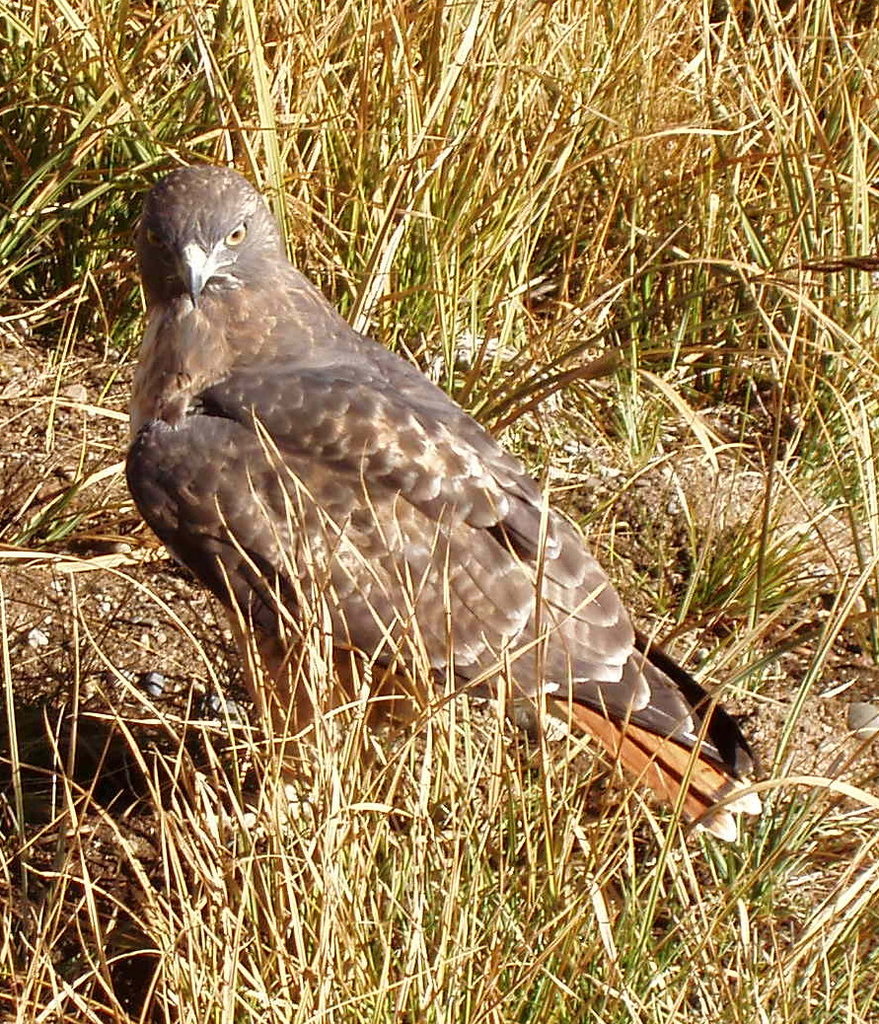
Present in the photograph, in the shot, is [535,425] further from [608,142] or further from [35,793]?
[35,793]

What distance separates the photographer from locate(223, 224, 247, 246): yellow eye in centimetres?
375

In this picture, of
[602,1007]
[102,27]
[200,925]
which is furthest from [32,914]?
[102,27]

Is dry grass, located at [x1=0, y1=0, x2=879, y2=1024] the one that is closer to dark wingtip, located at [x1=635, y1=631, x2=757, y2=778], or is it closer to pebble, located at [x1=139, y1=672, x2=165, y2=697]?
pebble, located at [x1=139, y1=672, x2=165, y2=697]

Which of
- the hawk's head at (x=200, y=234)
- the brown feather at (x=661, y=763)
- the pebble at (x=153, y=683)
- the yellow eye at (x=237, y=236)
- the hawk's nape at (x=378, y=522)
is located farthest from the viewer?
the pebble at (x=153, y=683)

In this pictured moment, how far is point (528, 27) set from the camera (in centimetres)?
449

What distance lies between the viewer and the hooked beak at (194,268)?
3.64 meters

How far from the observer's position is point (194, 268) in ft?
12.0

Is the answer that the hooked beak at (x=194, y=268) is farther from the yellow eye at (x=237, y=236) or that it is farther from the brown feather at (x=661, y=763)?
the brown feather at (x=661, y=763)

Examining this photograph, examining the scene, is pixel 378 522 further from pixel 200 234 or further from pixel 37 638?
pixel 37 638

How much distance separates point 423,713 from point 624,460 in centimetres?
218

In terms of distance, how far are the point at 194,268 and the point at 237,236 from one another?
19 centimetres

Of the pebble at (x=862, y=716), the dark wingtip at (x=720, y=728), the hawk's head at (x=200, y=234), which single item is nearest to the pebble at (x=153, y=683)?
the hawk's head at (x=200, y=234)

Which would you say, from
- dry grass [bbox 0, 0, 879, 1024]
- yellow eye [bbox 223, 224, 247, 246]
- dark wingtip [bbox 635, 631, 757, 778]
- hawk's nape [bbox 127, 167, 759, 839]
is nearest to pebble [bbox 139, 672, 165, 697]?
dry grass [bbox 0, 0, 879, 1024]

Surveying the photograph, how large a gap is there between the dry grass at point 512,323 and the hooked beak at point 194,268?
0.67m
